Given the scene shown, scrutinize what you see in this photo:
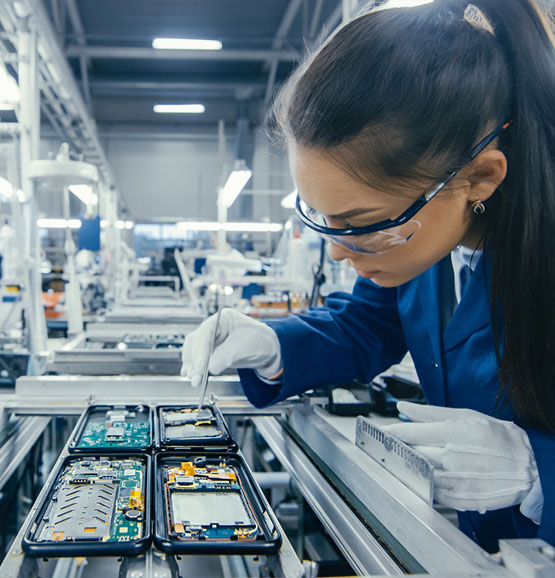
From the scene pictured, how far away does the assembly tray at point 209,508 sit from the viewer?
0.69 metres

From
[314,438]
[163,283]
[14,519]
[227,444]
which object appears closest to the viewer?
[227,444]

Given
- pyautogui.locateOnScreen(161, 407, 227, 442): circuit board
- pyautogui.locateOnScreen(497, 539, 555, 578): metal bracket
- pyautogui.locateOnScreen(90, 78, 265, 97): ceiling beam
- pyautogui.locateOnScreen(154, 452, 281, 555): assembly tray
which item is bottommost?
pyautogui.locateOnScreen(154, 452, 281, 555): assembly tray

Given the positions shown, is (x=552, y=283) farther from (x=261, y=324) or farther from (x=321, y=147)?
(x=261, y=324)

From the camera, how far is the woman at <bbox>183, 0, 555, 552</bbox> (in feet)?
2.47

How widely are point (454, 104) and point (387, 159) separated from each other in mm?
118

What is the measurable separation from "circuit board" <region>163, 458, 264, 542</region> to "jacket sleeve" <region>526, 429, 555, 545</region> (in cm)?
41

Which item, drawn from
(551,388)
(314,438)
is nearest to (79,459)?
(314,438)

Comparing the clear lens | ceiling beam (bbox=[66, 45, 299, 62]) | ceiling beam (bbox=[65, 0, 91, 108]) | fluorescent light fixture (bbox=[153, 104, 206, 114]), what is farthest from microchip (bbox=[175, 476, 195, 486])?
fluorescent light fixture (bbox=[153, 104, 206, 114])

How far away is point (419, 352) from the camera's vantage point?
3.89 feet

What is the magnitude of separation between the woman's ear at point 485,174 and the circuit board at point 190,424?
0.67 meters

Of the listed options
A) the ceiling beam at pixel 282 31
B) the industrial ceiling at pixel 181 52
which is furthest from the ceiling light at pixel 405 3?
the ceiling beam at pixel 282 31

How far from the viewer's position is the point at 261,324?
1282 mm

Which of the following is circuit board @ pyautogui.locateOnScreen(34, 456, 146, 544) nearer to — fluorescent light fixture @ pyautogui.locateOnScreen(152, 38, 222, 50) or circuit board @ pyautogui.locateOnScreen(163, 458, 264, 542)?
circuit board @ pyautogui.locateOnScreen(163, 458, 264, 542)

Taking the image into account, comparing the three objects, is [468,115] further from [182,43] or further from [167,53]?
[167,53]
